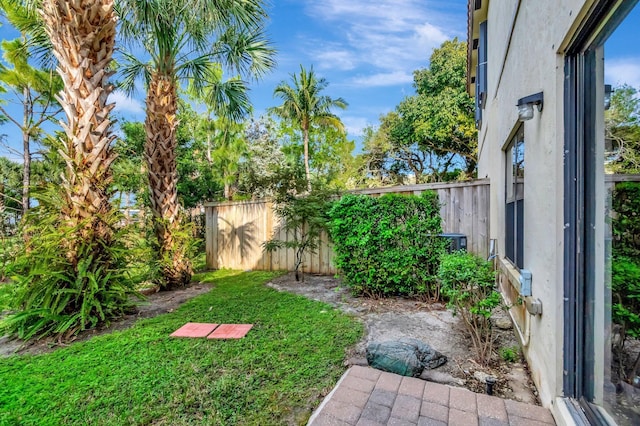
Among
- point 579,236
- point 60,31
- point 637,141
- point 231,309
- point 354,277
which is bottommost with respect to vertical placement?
point 231,309

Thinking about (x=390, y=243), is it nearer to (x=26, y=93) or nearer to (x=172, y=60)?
(x=172, y=60)

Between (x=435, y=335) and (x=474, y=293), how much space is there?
773mm

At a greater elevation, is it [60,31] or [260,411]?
[60,31]

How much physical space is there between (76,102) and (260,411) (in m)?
4.53

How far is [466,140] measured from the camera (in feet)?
52.8

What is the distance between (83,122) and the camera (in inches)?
155

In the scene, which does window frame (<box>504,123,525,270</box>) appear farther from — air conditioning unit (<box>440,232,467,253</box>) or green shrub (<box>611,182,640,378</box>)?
green shrub (<box>611,182,640,378</box>)

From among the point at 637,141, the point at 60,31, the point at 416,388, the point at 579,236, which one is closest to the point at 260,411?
the point at 416,388

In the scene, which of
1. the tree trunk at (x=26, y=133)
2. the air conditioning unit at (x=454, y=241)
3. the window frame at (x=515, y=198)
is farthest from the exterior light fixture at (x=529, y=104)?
the tree trunk at (x=26, y=133)

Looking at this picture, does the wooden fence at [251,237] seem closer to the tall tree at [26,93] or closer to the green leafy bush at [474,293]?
the green leafy bush at [474,293]

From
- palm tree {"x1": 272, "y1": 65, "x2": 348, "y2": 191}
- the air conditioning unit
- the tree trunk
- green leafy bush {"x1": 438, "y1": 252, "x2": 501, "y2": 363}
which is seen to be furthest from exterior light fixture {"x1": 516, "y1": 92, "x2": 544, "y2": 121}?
palm tree {"x1": 272, "y1": 65, "x2": 348, "y2": 191}

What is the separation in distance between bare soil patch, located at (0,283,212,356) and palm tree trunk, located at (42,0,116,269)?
855 millimetres

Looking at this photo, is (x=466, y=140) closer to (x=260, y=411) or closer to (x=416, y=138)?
(x=416, y=138)

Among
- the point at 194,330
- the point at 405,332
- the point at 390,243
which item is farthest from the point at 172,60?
the point at 405,332
